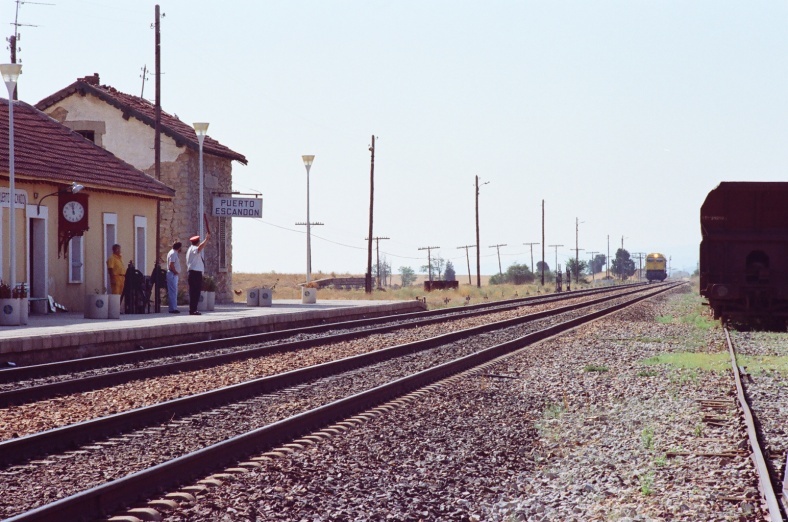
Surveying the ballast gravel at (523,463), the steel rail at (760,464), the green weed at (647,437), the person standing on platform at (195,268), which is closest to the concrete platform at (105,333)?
the person standing on platform at (195,268)

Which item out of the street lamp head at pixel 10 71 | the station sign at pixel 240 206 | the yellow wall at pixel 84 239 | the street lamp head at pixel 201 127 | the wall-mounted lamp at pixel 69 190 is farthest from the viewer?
the station sign at pixel 240 206

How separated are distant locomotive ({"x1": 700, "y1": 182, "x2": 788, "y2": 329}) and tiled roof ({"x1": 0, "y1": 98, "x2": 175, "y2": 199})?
1453cm

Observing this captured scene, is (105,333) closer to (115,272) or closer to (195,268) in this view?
(195,268)

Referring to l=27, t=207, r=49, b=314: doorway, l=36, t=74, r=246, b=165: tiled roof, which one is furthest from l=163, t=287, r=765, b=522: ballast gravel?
l=36, t=74, r=246, b=165: tiled roof

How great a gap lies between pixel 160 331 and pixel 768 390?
10.8 m

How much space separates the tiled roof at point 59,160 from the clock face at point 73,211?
55cm

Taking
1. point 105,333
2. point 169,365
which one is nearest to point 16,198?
point 105,333

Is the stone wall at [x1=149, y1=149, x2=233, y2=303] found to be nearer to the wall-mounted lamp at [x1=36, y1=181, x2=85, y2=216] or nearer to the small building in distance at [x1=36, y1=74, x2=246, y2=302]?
the small building in distance at [x1=36, y1=74, x2=246, y2=302]

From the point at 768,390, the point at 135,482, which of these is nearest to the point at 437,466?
the point at 135,482

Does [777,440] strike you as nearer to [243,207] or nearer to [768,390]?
[768,390]

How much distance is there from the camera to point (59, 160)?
24.8m

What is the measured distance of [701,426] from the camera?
28.0ft

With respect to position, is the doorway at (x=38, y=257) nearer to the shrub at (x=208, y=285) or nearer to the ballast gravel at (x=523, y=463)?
the shrub at (x=208, y=285)

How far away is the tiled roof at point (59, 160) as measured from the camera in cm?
2284
